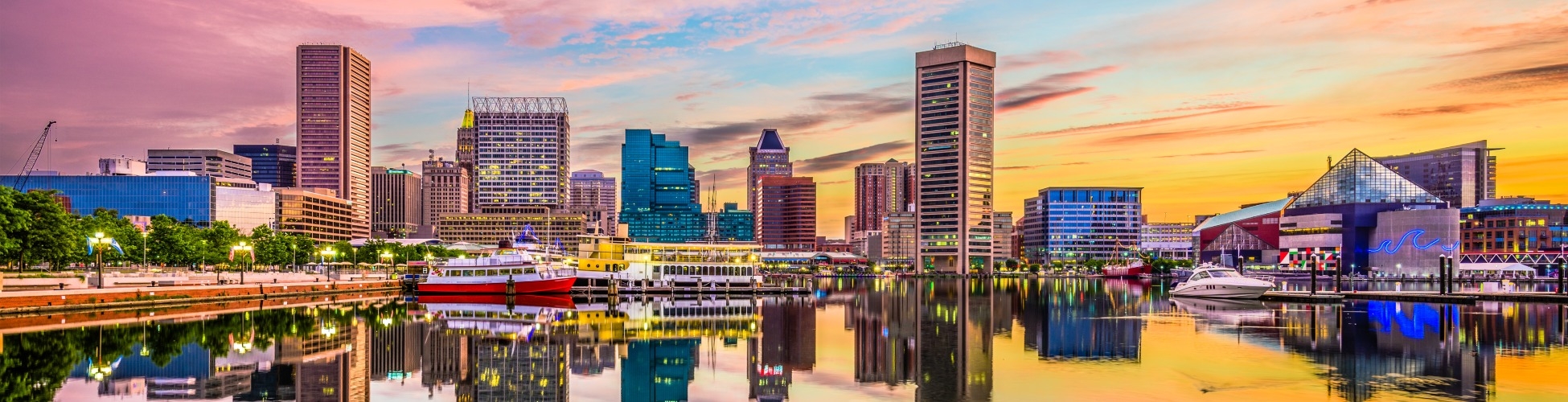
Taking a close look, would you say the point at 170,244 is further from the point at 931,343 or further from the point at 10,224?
the point at 931,343

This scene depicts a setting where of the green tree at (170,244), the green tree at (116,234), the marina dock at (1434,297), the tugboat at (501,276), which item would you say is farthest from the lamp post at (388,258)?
the marina dock at (1434,297)

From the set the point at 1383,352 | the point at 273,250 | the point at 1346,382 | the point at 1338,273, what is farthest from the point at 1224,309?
the point at 273,250

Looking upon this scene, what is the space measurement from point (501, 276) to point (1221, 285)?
66.7 meters

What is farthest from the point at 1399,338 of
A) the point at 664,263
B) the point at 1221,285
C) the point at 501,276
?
the point at 501,276

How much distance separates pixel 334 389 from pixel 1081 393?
81.8 ft

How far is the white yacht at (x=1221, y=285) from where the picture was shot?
9400cm

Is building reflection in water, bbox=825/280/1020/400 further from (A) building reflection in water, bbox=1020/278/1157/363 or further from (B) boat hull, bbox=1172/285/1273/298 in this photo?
(B) boat hull, bbox=1172/285/1273/298

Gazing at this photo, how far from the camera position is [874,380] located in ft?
125

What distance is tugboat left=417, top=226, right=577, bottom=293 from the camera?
98.4m

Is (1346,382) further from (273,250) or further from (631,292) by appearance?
(273,250)

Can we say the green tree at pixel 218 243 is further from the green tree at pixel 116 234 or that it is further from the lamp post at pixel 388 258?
the lamp post at pixel 388 258

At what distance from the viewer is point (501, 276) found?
99.1 m

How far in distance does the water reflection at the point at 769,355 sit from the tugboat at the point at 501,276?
21463 millimetres

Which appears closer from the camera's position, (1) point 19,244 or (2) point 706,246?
(1) point 19,244
